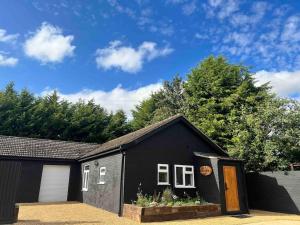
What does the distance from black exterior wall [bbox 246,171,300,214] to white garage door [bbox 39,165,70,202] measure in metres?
12.3

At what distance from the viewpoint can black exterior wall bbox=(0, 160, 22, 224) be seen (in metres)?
8.50

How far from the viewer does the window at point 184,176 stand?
13.7 metres

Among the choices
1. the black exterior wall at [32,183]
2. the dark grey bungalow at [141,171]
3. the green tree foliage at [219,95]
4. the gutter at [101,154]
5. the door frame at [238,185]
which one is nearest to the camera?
the door frame at [238,185]

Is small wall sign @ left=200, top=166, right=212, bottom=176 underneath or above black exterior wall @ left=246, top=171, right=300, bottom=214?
above

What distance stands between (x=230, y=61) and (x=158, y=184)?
881 inches

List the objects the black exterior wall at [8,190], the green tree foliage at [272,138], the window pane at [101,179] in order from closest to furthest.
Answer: the black exterior wall at [8,190]
the window pane at [101,179]
the green tree foliage at [272,138]

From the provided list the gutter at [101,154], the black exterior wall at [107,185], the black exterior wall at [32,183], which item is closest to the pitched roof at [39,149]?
the black exterior wall at [32,183]

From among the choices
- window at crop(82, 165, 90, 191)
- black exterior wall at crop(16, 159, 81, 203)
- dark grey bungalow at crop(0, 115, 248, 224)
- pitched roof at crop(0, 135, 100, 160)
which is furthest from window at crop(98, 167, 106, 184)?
pitched roof at crop(0, 135, 100, 160)

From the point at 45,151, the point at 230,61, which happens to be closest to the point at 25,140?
the point at 45,151

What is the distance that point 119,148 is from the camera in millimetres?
12461

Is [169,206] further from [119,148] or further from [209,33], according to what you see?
[209,33]

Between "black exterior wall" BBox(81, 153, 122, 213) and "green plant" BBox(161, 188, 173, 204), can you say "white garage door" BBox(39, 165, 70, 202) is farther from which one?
"green plant" BBox(161, 188, 173, 204)

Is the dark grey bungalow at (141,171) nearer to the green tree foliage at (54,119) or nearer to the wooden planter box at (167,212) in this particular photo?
the wooden planter box at (167,212)

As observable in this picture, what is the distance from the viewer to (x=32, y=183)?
16.9 metres
